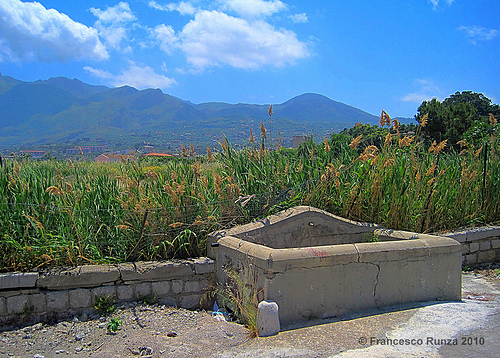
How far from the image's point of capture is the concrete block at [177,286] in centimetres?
525

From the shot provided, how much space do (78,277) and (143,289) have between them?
0.83 meters

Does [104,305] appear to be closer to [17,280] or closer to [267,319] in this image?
[17,280]

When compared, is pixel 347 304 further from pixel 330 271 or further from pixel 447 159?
pixel 447 159

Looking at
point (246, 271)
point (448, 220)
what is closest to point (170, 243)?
point (246, 271)

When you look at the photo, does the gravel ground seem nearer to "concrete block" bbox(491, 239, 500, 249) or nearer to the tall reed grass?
the tall reed grass

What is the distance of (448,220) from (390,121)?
7.86 feet

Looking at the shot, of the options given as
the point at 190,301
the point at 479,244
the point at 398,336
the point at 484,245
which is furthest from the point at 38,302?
the point at 484,245

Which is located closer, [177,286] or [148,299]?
[148,299]

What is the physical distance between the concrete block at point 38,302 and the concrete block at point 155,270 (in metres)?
0.95

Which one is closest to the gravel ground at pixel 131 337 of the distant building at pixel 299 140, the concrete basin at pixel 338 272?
the concrete basin at pixel 338 272

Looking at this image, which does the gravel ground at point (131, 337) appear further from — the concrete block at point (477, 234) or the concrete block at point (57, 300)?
the concrete block at point (477, 234)

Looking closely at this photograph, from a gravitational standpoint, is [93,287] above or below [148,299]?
above

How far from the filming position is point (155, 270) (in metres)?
5.12

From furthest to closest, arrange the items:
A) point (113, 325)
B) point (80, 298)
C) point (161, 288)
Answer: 1. point (161, 288)
2. point (80, 298)
3. point (113, 325)
